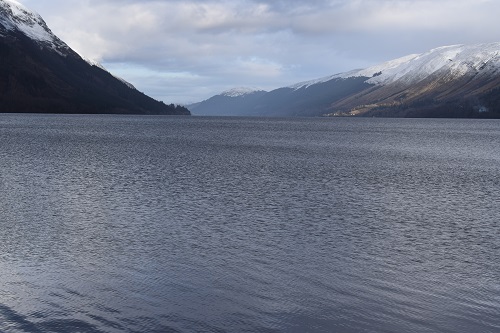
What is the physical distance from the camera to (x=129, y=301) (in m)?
23.8

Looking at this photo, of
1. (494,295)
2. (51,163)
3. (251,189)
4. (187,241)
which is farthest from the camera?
(51,163)

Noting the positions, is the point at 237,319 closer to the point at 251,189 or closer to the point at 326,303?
the point at 326,303

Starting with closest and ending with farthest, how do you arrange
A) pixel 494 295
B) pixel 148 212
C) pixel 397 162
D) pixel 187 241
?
pixel 494 295 < pixel 187 241 < pixel 148 212 < pixel 397 162

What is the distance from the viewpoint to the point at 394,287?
2623cm

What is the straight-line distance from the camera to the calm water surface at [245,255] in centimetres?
2231

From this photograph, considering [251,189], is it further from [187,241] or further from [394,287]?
[394,287]

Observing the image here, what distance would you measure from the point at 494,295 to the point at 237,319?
12.7 m

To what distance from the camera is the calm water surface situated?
2231cm

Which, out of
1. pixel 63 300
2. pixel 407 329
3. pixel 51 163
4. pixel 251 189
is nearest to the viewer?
pixel 407 329

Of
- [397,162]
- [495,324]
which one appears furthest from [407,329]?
[397,162]

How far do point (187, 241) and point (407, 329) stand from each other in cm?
1709

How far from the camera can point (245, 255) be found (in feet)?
104

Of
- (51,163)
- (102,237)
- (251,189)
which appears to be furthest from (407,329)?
(51,163)

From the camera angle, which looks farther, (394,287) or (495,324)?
(394,287)
